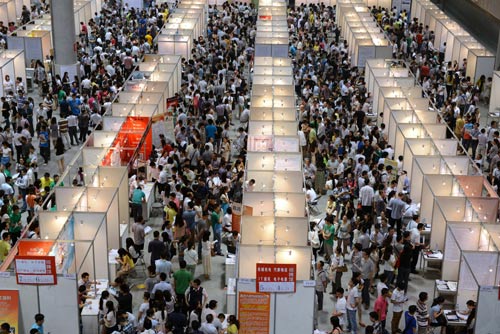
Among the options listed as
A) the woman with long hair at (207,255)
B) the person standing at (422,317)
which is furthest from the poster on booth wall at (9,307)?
the person standing at (422,317)

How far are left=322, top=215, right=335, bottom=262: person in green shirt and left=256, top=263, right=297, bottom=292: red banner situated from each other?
3.28m

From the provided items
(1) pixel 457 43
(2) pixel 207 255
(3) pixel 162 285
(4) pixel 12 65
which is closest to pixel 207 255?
(2) pixel 207 255

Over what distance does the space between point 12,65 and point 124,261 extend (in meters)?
13.9

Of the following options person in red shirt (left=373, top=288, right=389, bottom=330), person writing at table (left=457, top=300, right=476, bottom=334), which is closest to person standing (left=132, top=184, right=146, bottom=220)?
person in red shirt (left=373, top=288, right=389, bottom=330)

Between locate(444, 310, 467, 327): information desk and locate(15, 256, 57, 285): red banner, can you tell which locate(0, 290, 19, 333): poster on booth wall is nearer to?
locate(15, 256, 57, 285): red banner

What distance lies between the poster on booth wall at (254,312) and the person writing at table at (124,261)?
10.7 ft

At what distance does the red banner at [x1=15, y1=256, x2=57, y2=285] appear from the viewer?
1341cm

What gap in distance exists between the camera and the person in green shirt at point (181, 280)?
1504 centimetres

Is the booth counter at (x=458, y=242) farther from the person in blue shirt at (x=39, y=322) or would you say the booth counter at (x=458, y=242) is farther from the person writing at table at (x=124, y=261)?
the person in blue shirt at (x=39, y=322)

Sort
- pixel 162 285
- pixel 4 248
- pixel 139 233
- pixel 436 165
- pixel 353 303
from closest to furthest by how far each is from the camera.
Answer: pixel 353 303, pixel 162 285, pixel 4 248, pixel 139 233, pixel 436 165

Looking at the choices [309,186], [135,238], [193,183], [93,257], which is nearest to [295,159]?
[309,186]

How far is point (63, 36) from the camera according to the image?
2994 centimetres

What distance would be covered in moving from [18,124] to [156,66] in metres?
6.04

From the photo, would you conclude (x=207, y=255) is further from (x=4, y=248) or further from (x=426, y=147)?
(x=426, y=147)
